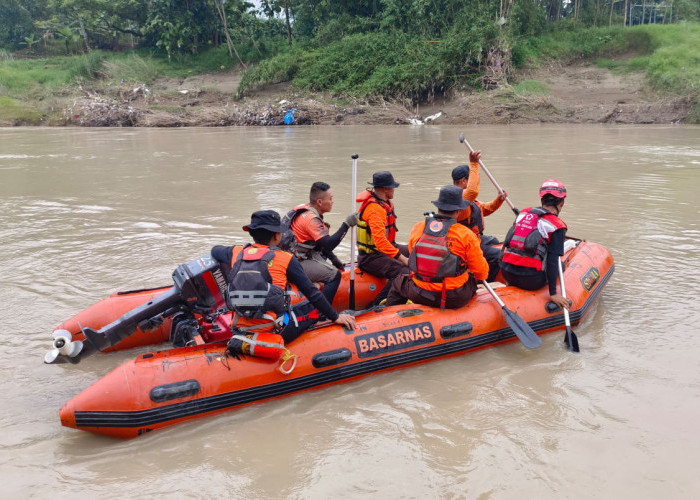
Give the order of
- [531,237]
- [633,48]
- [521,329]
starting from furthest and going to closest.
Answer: [633,48]
[531,237]
[521,329]

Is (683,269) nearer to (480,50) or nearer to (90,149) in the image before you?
(90,149)

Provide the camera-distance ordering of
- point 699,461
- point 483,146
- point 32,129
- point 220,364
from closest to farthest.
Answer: point 699,461 < point 220,364 < point 483,146 < point 32,129

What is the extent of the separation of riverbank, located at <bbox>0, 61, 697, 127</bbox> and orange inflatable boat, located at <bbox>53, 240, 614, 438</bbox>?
1890cm

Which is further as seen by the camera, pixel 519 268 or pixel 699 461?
pixel 519 268

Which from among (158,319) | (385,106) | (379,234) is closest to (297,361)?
(158,319)

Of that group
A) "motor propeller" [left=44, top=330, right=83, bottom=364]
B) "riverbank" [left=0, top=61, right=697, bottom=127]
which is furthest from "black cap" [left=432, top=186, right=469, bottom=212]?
"riverbank" [left=0, top=61, right=697, bottom=127]

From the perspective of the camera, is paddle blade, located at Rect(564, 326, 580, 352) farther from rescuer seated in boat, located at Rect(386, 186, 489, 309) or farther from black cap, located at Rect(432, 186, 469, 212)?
black cap, located at Rect(432, 186, 469, 212)

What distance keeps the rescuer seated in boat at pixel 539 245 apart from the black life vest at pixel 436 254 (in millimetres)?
654

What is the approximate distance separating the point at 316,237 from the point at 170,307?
1259mm

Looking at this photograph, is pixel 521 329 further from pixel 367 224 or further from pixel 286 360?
pixel 286 360

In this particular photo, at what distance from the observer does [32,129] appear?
2447 centimetres

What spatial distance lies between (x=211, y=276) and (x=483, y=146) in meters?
13.2

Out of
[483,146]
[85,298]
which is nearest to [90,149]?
[483,146]

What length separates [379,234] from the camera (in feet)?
16.4
